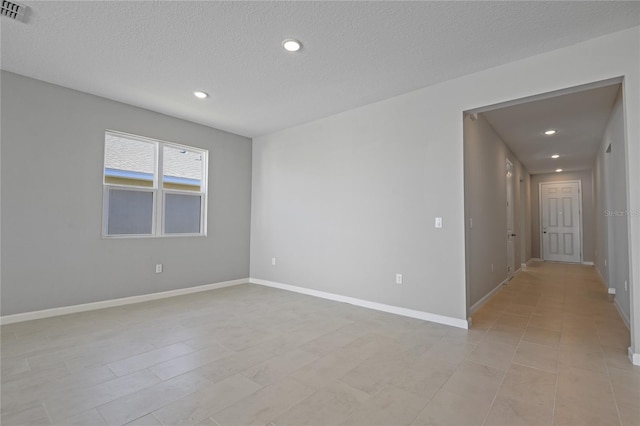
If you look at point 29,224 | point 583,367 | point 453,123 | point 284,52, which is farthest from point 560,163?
point 29,224

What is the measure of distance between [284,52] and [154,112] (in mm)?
2620

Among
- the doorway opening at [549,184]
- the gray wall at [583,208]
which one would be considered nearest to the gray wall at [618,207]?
the doorway opening at [549,184]

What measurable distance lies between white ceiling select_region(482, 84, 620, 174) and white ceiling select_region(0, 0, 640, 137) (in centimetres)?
138

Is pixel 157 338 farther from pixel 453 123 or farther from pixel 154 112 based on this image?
pixel 453 123

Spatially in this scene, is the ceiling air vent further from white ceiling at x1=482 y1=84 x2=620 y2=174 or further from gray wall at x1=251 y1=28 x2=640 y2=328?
white ceiling at x1=482 y1=84 x2=620 y2=174

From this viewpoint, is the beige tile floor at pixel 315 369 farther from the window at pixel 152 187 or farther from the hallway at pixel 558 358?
the window at pixel 152 187

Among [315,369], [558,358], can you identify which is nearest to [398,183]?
[558,358]

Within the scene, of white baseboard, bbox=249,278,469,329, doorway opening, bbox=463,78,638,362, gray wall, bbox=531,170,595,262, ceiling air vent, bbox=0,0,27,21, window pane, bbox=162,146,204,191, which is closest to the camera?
ceiling air vent, bbox=0,0,27,21

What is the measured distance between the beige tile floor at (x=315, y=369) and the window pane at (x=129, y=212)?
1.13 m

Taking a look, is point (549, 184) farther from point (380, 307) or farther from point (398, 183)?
point (380, 307)

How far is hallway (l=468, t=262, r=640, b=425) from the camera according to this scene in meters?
1.81

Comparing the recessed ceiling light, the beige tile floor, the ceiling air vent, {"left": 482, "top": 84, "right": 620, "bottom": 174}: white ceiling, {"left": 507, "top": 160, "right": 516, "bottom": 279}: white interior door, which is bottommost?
the beige tile floor

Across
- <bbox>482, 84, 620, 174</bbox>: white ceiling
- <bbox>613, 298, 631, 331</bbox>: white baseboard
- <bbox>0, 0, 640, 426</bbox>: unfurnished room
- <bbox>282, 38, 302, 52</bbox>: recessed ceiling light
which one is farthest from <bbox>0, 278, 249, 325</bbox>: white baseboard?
<bbox>613, 298, 631, 331</bbox>: white baseboard

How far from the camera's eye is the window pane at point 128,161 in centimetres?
413
